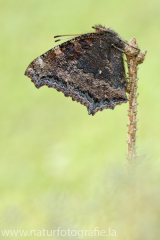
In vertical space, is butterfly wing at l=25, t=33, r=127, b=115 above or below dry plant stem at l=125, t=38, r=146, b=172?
above

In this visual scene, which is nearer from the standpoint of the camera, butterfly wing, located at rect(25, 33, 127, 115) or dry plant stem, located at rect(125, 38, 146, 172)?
dry plant stem, located at rect(125, 38, 146, 172)

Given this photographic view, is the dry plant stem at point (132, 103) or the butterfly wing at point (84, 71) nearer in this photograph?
the dry plant stem at point (132, 103)

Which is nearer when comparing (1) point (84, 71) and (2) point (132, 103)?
(2) point (132, 103)

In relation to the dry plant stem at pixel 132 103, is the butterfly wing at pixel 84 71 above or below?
above

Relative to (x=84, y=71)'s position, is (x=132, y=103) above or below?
below
